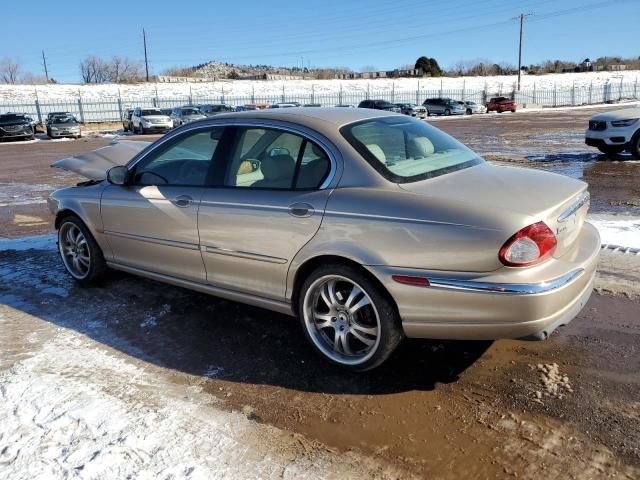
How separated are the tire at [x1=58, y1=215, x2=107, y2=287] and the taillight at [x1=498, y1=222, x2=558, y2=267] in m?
3.63

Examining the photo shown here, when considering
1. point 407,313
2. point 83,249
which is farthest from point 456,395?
point 83,249

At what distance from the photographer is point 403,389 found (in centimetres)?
334

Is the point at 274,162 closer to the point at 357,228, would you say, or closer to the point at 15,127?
the point at 357,228

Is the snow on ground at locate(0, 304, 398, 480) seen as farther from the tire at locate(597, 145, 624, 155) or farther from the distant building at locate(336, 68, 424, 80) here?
the distant building at locate(336, 68, 424, 80)

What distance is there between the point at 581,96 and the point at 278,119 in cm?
6491

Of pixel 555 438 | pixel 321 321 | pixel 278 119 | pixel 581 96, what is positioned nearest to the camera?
pixel 555 438

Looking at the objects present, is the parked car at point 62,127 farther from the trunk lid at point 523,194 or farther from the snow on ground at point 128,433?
the trunk lid at point 523,194

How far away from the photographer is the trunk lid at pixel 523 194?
120 inches

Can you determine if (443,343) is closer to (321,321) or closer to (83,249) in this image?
(321,321)

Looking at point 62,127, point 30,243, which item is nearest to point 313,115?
point 30,243

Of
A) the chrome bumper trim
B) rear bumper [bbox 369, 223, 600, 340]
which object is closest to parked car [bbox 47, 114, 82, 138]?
rear bumper [bbox 369, 223, 600, 340]

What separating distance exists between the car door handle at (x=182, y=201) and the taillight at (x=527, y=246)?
7.43 ft

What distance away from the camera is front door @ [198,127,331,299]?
354 cm

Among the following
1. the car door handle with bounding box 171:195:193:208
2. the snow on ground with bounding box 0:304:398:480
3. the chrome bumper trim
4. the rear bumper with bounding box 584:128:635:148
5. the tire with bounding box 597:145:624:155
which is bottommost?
the snow on ground with bounding box 0:304:398:480
